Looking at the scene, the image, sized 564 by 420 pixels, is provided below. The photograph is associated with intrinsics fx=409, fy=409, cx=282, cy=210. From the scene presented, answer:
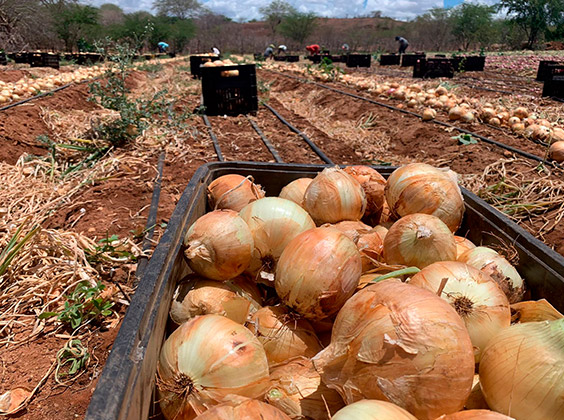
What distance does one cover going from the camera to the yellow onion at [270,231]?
1.61 meters

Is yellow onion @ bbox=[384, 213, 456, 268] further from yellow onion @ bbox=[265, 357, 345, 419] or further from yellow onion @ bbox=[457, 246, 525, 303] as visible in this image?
yellow onion @ bbox=[265, 357, 345, 419]

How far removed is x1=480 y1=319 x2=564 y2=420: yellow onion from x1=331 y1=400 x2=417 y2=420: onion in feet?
0.89

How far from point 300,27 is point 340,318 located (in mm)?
67211

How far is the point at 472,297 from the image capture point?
129cm

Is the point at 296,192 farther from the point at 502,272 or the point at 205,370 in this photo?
the point at 205,370

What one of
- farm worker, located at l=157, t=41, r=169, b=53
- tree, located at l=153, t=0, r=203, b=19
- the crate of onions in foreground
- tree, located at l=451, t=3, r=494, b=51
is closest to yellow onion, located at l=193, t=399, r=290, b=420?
the crate of onions in foreground

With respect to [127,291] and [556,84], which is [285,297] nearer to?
[127,291]

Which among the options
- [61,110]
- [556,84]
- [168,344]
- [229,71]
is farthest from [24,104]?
[556,84]

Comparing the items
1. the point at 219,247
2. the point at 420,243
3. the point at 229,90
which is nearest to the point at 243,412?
the point at 219,247

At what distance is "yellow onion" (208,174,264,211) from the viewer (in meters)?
2.02

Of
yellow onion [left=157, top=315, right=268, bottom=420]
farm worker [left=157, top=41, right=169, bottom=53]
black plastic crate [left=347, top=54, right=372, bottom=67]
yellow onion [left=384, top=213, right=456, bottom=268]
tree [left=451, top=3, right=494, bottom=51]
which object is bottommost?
yellow onion [left=157, top=315, right=268, bottom=420]

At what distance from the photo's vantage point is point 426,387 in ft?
3.15

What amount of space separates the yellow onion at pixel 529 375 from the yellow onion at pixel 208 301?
781mm

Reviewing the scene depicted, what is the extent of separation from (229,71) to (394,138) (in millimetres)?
4178
